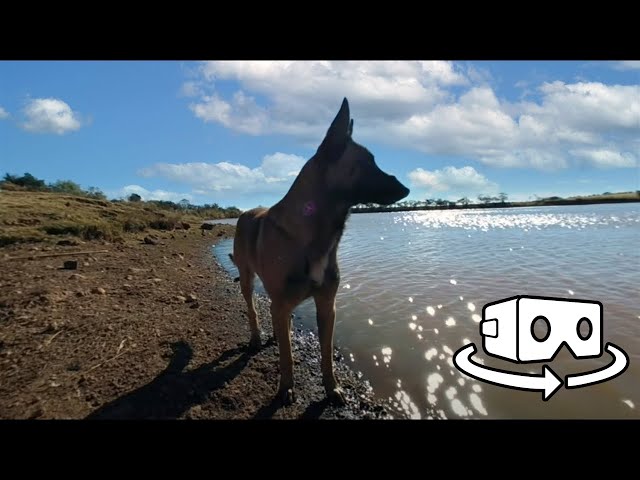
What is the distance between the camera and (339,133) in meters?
3.42

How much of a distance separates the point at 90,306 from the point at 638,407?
8.41 m

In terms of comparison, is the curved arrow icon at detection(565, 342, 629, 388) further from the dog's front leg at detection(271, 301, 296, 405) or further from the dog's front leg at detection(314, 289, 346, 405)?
the dog's front leg at detection(271, 301, 296, 405)

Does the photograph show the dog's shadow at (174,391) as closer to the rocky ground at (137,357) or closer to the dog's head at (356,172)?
the rocky ground at (137,357)

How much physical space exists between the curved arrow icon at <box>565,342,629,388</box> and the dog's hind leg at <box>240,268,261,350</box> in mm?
4514

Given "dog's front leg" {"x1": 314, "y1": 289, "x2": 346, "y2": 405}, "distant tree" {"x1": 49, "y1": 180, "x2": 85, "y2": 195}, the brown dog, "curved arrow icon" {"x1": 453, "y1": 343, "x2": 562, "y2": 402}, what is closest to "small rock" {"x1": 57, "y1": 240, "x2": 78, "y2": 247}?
the brown dog

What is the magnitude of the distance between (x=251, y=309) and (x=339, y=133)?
354 centimetres

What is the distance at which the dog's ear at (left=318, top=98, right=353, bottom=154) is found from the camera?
131 inches

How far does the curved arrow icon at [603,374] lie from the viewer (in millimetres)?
4516

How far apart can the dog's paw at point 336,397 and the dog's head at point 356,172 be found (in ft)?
7.89

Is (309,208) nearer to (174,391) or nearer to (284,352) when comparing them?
(284,352)

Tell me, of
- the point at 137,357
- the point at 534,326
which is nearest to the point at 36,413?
the point at 137,357

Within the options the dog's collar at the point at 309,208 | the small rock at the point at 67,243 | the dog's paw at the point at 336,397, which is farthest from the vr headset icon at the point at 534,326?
the small rock at the point at 67,243

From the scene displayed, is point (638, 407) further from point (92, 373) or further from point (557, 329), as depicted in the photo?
point (92, 373)
